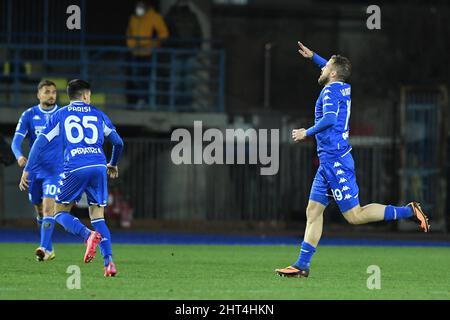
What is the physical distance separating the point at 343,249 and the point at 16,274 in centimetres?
840

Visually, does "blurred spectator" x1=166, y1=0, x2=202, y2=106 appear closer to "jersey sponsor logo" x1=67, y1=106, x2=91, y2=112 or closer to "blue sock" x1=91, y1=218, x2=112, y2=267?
"jersey sponsor logo" x1=67, y1=106, x2=91, y2=112

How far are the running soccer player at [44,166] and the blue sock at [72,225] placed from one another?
1.54 metres

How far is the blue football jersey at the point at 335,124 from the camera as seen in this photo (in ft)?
43.0

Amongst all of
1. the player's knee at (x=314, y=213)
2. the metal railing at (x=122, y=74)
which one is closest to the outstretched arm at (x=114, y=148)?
the player's knee at (x=314, y=213)

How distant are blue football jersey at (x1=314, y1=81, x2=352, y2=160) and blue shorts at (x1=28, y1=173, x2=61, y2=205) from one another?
4.03 metres

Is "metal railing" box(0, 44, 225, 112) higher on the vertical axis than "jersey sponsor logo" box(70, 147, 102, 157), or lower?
higher

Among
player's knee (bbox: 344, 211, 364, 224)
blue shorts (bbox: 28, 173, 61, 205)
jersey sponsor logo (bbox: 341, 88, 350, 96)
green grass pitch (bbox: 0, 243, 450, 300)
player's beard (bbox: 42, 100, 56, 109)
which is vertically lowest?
green grass pitch (bbox: 0, 243, 450, 300)

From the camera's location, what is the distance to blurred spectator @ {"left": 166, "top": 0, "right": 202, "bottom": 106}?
29417 millimetres

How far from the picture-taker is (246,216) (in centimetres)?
2838

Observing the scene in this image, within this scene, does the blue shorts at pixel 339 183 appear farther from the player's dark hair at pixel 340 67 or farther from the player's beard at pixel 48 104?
the player's beard at pixel 48 104

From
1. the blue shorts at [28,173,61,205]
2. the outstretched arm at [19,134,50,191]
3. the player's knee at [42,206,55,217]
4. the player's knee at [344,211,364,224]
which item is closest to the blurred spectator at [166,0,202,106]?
the blue shorts at [28,173,61,205]

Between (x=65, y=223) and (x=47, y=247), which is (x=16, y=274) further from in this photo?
(x=47, y=247)
